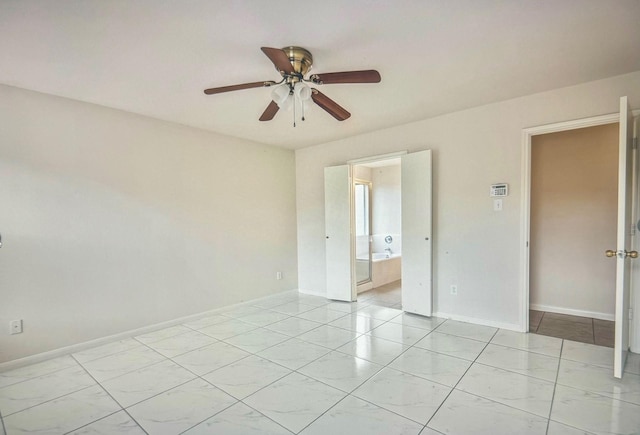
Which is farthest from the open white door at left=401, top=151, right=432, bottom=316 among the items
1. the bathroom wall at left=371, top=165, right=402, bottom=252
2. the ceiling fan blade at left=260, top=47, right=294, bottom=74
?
the bathroom wall at left=371, top=165, right=402, bottom=252

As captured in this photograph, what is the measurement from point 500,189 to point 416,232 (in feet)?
3.29

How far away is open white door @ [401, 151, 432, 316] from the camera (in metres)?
Answer: 3.60

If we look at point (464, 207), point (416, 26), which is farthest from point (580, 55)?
point (464, 207)

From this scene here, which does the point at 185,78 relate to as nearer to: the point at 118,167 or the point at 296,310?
the point at 118,167

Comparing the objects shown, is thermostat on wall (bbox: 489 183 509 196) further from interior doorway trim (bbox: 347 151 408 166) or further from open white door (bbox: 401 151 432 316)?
interior doorway trim (bbox: 347 151 408 166)

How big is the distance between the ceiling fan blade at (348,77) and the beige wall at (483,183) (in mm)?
1954

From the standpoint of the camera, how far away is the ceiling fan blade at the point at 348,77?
1864 millimetres

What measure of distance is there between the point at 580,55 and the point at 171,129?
384 cm

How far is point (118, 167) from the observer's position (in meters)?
3.09

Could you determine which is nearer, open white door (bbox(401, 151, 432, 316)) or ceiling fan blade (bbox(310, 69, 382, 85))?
ceiling fan blade (bbox(310, 69, 382, 85))

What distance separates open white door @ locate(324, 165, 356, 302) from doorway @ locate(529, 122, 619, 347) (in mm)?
2257

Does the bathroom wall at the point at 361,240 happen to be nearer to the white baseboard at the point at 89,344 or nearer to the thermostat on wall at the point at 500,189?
the thermostat on wall at the point at 500,189

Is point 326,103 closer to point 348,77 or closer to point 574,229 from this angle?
point 348,77

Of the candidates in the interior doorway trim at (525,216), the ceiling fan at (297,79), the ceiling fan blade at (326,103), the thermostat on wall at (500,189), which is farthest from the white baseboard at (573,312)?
the ceiling fan at (297,79)
